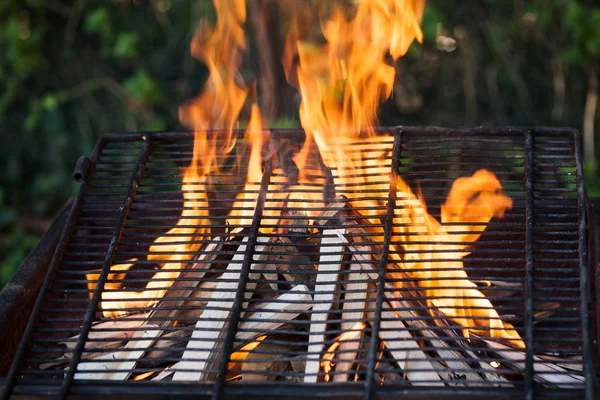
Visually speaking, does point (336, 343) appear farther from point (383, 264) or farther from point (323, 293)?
point (383, 264)

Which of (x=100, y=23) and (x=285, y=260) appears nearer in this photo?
(x=285, y=260)

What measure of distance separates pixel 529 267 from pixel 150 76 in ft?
11.2

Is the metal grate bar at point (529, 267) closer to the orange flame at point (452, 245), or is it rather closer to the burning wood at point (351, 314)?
the orange flame at point (452, 245)

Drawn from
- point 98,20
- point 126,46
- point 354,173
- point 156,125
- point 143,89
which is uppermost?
point 98,20

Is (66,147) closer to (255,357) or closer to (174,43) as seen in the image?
(174,43)

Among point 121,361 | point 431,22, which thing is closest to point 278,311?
point 121,361

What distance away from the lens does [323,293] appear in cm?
193

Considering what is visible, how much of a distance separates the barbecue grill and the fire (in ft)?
0.05

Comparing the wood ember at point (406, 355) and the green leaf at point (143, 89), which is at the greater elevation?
the green leaf at point (143, 89)

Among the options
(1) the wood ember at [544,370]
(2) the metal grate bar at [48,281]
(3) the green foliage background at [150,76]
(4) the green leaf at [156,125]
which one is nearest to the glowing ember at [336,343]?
(1) the wood ember at [544,370]

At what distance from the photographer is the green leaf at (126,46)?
4.43 metres

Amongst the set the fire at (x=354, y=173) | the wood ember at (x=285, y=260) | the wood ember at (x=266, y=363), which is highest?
the fire at (x=354, y=173)

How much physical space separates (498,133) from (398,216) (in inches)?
17.0

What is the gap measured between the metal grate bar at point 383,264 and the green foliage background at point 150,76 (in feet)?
6.45
